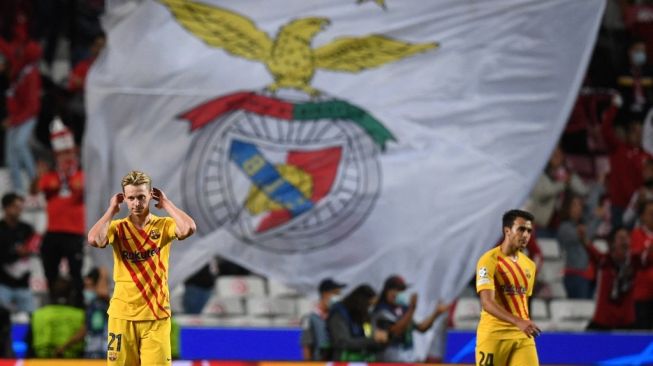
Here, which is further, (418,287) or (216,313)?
(216,313)

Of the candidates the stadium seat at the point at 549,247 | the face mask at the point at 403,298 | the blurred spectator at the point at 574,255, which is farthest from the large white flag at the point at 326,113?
the stadium seat at the point at 549,247

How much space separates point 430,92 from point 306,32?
4.16 feet

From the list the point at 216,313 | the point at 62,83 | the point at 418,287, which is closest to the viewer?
the point at 418,287

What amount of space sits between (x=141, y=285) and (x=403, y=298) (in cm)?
445

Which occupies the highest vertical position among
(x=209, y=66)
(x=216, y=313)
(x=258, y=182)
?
(x=209, y=66)

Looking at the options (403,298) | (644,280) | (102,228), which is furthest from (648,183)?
(102,228)

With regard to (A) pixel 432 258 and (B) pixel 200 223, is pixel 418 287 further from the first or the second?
(B) pixel 200 223

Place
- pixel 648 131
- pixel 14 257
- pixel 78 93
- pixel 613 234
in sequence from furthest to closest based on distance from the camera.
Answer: pixel 78 93
pixel 648 131
pixel 613 234
pixel 14 257

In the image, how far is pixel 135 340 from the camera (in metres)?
9.18

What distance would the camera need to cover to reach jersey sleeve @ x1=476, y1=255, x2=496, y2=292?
9.55 meters

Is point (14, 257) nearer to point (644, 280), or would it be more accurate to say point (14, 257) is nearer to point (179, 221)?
point (179, 221)

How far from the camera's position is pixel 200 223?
1328 cm

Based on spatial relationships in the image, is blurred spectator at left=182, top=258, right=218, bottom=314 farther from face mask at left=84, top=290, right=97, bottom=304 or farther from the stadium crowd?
face mask at left=84, top=290, right=97, bottom=304

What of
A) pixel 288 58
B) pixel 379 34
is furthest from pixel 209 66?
pixel 379 34
